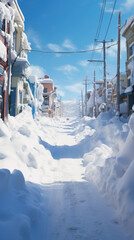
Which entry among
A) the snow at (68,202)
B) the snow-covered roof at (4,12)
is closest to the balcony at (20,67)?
the snow-covered roof at (4,12)

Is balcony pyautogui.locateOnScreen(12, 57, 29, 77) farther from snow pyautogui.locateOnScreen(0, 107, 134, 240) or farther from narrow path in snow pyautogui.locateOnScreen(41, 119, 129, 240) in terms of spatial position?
narrow path in snow pyautogui.locateOnScreen(41, 119, 129, 240)

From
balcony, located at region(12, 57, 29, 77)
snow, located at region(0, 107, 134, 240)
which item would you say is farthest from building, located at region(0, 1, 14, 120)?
snow, located at region(0, 107, 134, 240)

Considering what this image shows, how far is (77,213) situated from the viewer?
4.08 metres

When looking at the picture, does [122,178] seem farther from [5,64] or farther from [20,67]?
[20,67]

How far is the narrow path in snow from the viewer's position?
10.9ft

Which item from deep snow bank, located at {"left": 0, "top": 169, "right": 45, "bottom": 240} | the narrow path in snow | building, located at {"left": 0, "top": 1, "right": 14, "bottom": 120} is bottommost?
the narrow path in snow

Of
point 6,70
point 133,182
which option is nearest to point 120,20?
point 6,70

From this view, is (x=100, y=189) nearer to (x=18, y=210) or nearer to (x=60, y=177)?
(x=60, y=177)

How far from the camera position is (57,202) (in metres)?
4.65

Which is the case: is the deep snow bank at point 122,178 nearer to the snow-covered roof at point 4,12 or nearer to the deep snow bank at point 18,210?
the deep snow bank at point 18,210

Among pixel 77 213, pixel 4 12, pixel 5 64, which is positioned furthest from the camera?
pixel 5 64

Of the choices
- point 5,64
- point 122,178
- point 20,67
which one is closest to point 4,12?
point 5,64

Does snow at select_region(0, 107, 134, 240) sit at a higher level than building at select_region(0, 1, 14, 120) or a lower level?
lower

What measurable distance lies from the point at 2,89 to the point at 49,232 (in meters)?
8.96
